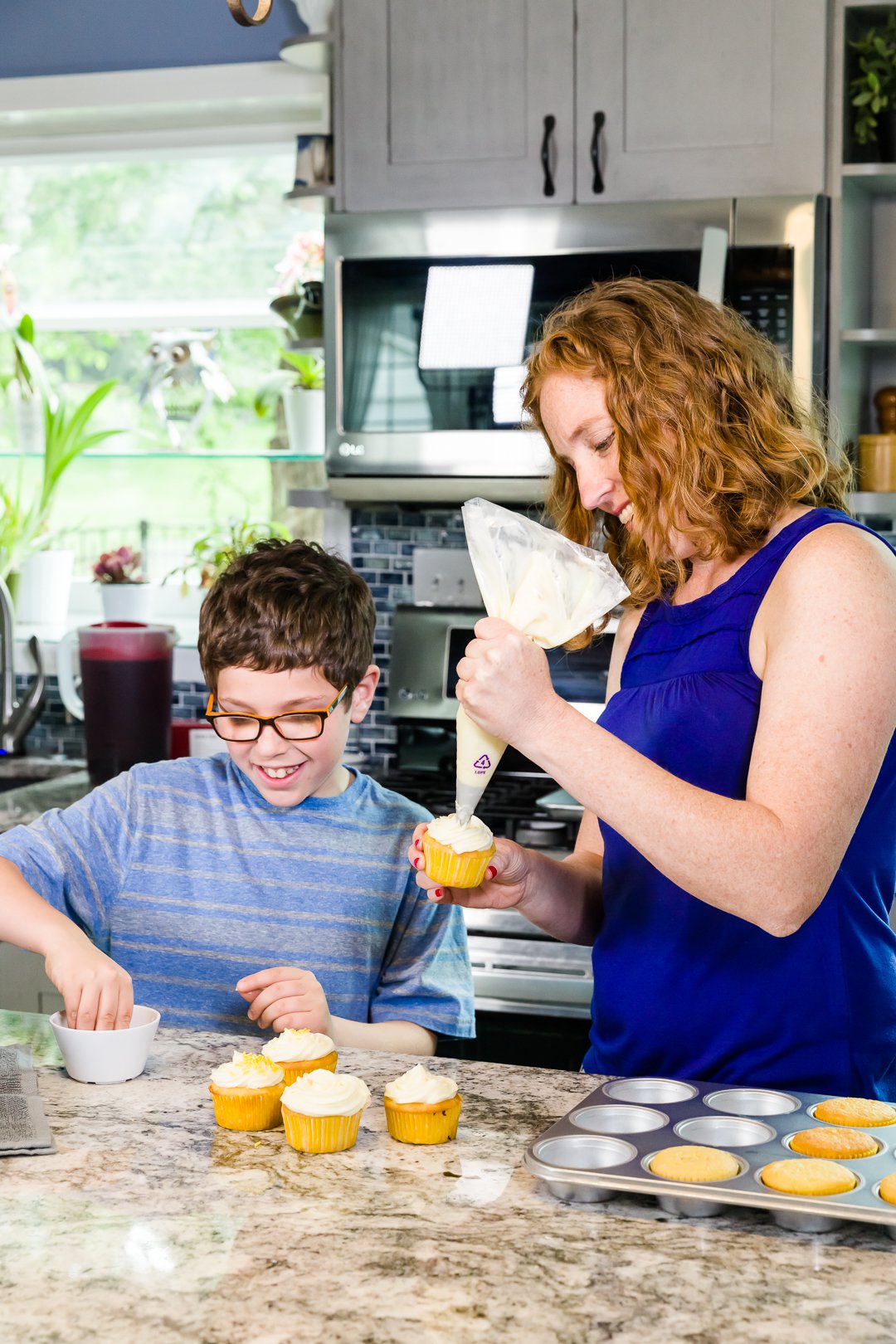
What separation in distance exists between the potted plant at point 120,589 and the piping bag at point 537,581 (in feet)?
7.99

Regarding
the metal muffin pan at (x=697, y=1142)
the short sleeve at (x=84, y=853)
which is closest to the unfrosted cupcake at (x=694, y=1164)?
the metal muffin pan at (x=697, y=1142)

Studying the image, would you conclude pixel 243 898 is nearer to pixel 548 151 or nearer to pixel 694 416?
pixel 694 416

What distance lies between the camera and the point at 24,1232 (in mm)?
1051

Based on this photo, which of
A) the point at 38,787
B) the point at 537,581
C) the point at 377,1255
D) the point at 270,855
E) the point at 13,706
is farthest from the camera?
the point at 13,706

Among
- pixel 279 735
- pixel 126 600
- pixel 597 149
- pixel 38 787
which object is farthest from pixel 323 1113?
pixel 126 600

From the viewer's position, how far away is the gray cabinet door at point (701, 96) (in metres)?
2.79

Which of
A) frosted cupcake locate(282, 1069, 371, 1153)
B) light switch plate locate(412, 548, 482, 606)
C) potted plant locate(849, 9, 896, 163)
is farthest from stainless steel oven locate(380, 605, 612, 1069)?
frosted cupcake locate(282, 1069, 371, 1153)

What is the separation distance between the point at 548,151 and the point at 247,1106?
2277 millimetres

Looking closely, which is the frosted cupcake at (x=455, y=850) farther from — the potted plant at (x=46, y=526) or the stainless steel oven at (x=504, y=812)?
the potted plant at (x=46, y=526)

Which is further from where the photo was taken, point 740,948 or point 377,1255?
point 740,948

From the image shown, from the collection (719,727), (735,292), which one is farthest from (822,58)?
(719,727)

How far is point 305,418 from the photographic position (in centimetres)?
354

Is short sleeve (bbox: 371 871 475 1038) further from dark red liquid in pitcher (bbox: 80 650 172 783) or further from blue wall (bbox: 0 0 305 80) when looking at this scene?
blue wall (bbox: 0 0 305 80)

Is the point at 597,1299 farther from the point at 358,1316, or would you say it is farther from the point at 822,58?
the point at 822,58
